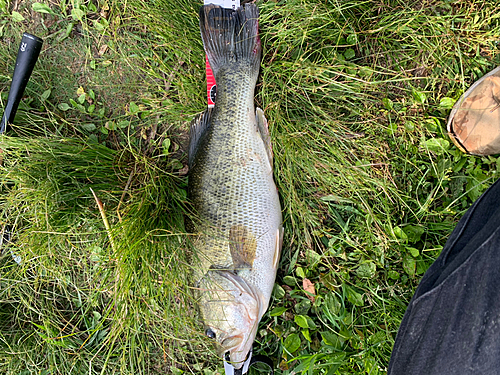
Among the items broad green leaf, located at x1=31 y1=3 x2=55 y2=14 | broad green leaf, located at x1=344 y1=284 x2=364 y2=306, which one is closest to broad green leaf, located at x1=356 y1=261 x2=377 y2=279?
broad green leaf, located at x1=344 y1=284 x2=364 y2=306

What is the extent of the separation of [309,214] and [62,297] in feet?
7.16

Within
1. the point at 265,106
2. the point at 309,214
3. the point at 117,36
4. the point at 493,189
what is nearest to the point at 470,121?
the point at 493,189

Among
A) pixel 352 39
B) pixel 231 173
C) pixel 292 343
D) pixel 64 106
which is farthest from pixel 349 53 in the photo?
pixel 64 106

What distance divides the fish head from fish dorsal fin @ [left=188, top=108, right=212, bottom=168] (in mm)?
877

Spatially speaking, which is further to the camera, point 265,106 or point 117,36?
point 117,36

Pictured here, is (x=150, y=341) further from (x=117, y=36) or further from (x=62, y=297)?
(x=117, y=36)

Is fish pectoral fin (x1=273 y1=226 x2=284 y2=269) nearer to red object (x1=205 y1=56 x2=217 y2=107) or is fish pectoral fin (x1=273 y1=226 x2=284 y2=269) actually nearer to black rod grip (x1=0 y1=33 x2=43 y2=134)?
red object (x1=205 y1=56 x2=217 y2=107)

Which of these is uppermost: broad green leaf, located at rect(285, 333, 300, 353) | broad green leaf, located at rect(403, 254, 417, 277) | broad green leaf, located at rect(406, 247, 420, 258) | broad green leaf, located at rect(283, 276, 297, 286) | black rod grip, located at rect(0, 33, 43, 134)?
black rod grip, located at rect(0, 33, 43, 134)

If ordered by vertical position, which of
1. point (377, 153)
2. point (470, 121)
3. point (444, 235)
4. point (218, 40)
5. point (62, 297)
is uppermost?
point (218, 40)

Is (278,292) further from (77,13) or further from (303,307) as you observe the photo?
(77,13)

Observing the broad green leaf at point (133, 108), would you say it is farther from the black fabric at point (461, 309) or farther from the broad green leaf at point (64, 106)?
the black fabric at point (461, 309)

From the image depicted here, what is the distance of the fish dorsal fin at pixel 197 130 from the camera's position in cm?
238

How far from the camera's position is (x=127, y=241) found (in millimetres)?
2123

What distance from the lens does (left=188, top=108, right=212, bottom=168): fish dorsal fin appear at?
238cm
